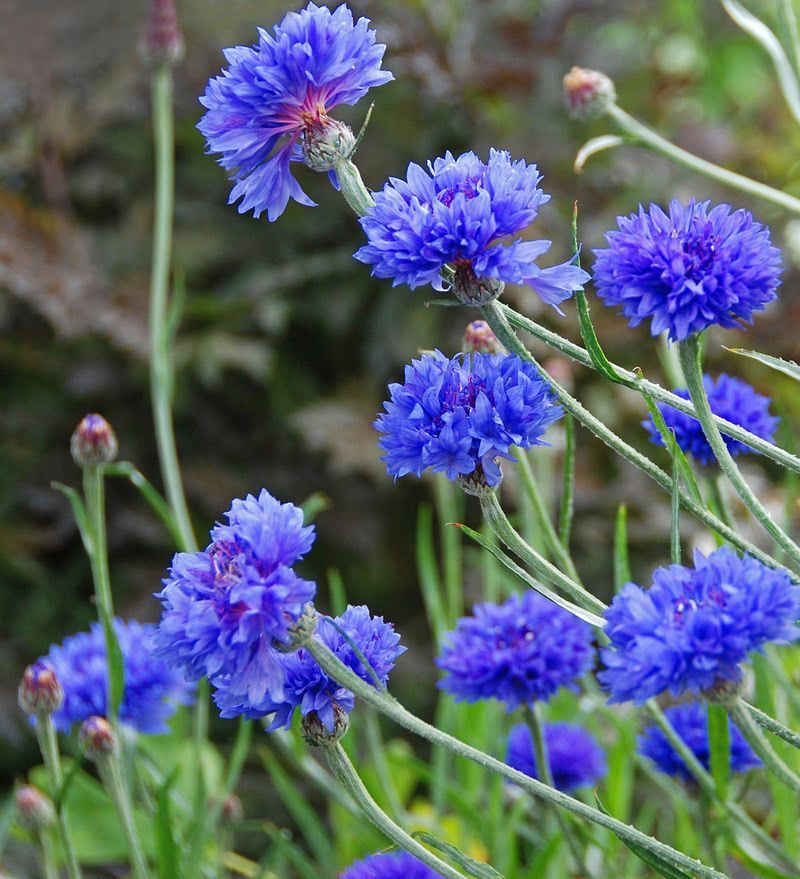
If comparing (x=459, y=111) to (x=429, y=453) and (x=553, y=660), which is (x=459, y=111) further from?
(x=429, y=453)

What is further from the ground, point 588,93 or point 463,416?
point 588,93

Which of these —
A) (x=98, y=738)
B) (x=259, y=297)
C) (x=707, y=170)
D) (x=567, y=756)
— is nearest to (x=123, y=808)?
(x=98, y=738)

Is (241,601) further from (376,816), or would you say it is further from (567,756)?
(567,756)

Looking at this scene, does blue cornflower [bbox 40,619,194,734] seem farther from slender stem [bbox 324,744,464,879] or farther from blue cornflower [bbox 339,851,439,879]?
slender stem [bbox 324,744,464,879]

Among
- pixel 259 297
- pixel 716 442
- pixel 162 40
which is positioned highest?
pixel 259 297

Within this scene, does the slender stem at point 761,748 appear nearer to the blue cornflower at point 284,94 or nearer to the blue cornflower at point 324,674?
the blue cornflower at point 324,674

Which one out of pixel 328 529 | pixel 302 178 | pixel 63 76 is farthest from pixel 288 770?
pixel 63 76
